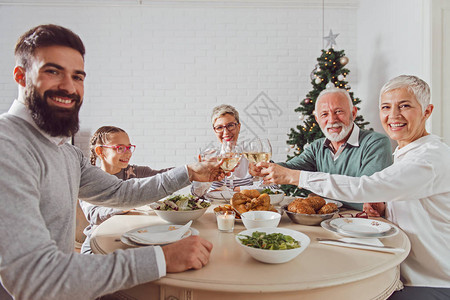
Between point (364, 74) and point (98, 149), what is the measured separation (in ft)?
12.5

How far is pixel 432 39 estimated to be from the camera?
9.77 ft

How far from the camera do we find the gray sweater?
0.86 m

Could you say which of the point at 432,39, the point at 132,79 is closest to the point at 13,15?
the point at 132,79

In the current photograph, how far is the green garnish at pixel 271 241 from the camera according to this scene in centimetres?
108

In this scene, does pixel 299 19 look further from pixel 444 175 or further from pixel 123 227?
pixel 123 227

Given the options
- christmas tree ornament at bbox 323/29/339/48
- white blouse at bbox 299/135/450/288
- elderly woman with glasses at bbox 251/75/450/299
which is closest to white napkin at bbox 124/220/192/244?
elderly woman with glasses at bbox 251/75/450/299

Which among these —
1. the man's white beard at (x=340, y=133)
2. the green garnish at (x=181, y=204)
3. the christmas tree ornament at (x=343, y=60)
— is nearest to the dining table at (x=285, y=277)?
the green garnish at (x=181, y=204)

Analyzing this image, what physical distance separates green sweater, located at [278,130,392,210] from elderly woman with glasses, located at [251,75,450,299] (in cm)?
48

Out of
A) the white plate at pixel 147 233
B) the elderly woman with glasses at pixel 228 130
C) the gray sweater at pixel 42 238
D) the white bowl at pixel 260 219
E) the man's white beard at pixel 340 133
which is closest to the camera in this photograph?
the gray sweater at pixel 42 238

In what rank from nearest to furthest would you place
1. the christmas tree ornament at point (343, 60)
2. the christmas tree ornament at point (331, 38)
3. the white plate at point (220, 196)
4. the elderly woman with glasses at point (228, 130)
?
the white plate at point (220, 196) → the elderly woman with glasses at point (228, 130) → the christmas tree ornament at point (343, 60) → the christmas tree ornament at point (331, 38)

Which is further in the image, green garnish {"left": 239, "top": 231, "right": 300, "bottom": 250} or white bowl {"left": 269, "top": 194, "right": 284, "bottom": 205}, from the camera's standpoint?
white bowl {"left": 269, "top": 194, "right": 284, "bottom": 205}

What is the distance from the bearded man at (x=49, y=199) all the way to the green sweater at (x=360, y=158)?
1524 millimetres

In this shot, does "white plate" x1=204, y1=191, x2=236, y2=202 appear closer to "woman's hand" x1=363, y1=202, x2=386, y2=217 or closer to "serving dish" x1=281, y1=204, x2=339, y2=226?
"serving dish" x1=281, y1=204, x2=339, y2=226

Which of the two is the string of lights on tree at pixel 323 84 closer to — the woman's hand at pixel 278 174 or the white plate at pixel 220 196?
the white plate at pixel 220 196
